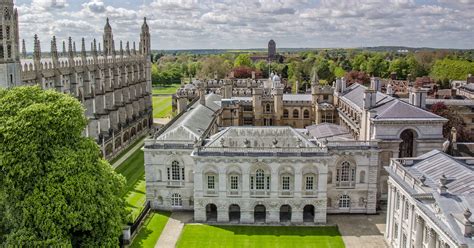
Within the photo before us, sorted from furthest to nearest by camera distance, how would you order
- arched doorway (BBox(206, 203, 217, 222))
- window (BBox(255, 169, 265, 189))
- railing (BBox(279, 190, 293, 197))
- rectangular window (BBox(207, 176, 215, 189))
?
arched doorway (BBox(206, 203, 217, 222)), rectangular window (BBox(207, 176, 215, 189)), railing (BBox(279, 190, 293, 197)), window (BBox(255, 169, 265, 189))

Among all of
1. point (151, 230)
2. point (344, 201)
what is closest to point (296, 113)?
point (344, 201)

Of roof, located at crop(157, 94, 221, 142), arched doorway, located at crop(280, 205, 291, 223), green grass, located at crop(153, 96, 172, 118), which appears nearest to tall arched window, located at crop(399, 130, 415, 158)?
arched doorway, located at crop(280, 205, 291, 223)

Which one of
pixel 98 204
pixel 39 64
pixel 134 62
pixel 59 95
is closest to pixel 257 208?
pixel 98 204

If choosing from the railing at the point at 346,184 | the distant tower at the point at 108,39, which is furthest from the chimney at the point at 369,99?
the distant tower at the point at 108,39

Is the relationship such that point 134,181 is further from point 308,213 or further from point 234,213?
point 308,213

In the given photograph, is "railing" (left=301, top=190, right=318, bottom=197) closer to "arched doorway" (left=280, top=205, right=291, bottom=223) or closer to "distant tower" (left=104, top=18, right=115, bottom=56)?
"arched doorway" (left=280, top=205, right=291, bottom=223)

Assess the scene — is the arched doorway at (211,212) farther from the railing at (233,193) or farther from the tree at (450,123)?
the tree at (450,123)
